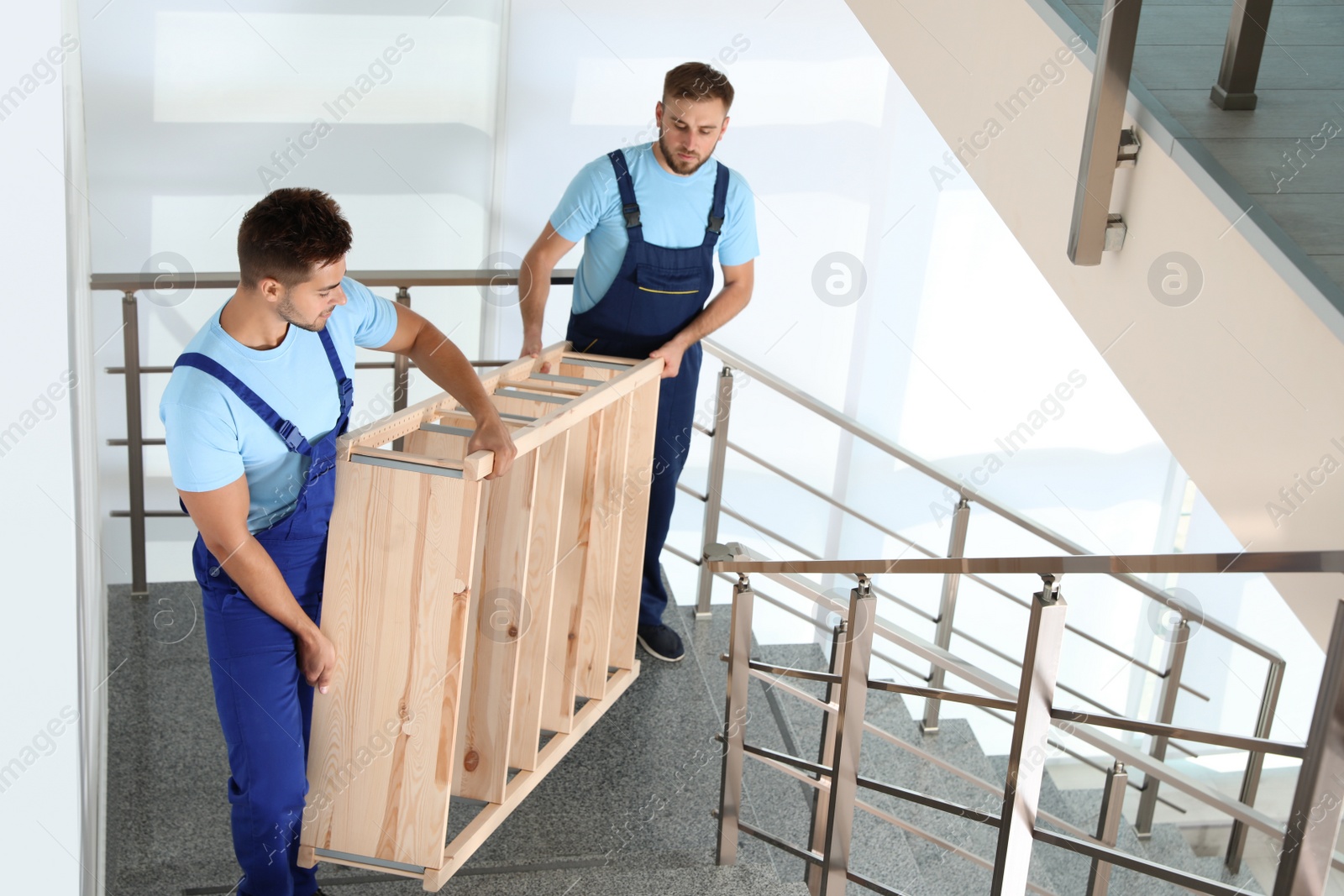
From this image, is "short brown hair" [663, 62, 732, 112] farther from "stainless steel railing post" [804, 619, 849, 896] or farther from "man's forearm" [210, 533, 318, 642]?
"man's forearm" [210, 533, 318, 642]

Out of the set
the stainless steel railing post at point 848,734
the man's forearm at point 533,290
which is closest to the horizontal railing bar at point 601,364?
the man's forearm at point 533,290

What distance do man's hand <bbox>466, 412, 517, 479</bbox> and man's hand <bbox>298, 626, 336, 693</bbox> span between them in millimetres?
397

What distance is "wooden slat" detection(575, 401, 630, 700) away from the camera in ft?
8.59

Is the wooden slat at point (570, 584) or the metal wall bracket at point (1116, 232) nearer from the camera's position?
the metal wall bracket at point (1116, 232)

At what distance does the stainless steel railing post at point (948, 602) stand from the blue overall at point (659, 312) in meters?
0.78

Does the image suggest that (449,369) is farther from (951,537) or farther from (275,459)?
(951,537)

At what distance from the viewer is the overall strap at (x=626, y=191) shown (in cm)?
272

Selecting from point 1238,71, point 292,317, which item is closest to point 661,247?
point 292,317

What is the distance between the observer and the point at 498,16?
13.4 feet

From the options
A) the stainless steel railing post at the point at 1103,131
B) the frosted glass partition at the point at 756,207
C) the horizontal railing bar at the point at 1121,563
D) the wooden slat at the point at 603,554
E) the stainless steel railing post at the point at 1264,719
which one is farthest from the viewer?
the frosted glass partition at the point at 756,207

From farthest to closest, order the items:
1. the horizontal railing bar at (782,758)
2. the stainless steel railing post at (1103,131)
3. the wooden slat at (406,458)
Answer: the horizontal railing bar at (782,758)
the wooden slat at (406,458)
the stainless steel railing post at (1103,131)

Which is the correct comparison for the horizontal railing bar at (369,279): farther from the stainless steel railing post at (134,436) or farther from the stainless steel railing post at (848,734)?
the stainless steel railing post at (848,734)

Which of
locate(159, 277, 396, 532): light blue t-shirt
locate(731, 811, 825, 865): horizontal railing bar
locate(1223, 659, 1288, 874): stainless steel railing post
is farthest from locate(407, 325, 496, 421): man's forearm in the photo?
locate(1223, 659, 1288, 874): stainless steel railing post

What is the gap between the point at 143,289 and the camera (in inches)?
111
